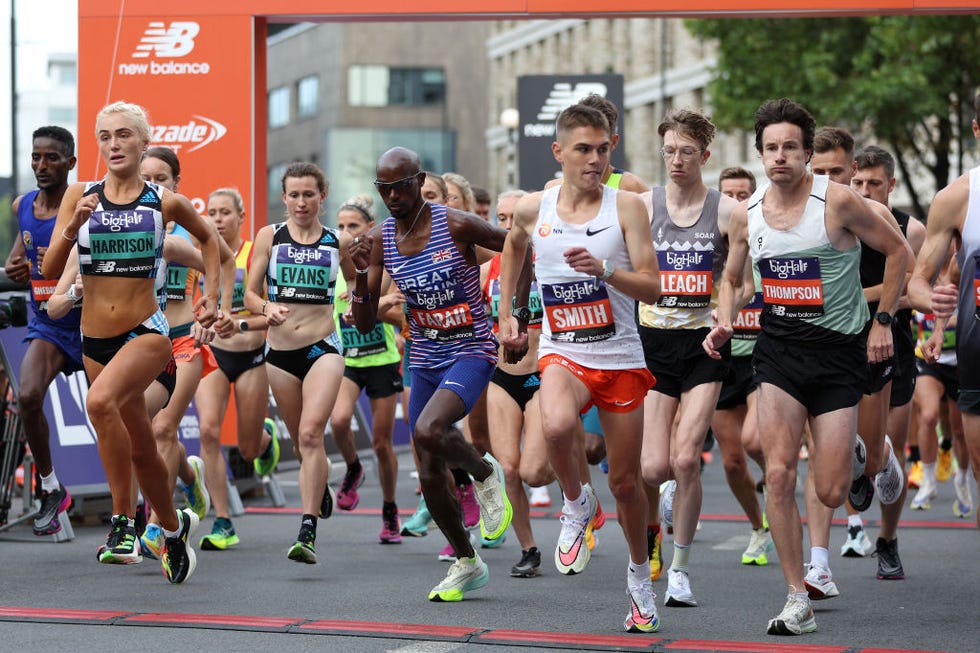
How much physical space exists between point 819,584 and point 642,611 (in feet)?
4.38

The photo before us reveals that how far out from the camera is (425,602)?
8.88 meters

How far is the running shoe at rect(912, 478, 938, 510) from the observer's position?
46.5 ft

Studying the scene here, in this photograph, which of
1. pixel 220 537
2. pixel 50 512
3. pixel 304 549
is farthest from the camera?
pixel 220 537

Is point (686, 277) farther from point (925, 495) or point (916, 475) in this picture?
point (916, 475)

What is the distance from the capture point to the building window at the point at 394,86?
7912cm

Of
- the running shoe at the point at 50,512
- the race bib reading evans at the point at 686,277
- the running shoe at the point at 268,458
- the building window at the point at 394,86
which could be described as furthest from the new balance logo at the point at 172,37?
the building window at the point at 394,86

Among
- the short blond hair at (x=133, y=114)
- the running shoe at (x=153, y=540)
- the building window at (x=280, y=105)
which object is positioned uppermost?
the building window at (x=280, y=105)

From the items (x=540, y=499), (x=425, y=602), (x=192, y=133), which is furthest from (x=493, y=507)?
(x=192, y=133)

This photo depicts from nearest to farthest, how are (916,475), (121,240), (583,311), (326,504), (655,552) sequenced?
(583,311), (121,240), (655,552), (326,504), (916,475)

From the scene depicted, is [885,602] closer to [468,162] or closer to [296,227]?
[296,227]

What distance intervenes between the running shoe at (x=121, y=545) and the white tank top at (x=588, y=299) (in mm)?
2583

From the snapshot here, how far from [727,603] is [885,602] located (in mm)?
780

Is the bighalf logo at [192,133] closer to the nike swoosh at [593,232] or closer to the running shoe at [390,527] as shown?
the running shoe at [390,527]

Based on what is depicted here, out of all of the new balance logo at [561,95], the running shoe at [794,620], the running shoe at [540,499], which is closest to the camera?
the running shoe at [794,620]
